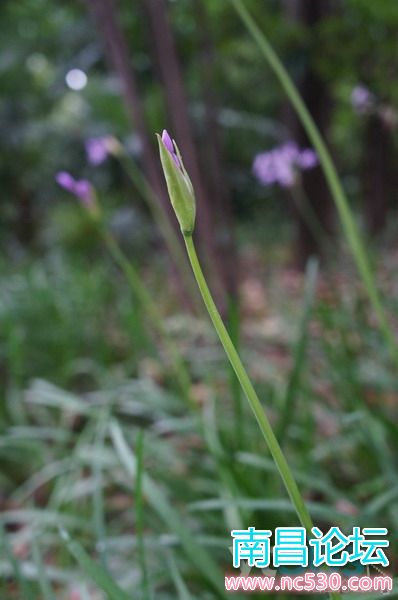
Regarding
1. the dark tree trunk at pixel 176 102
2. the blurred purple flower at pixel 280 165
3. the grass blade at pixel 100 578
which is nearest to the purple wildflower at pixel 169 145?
the grass blade at pixel 100 578

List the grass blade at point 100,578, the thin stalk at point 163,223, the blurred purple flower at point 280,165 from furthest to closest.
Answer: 1. the blurred purple flower at point 280,165
2. the thin stalk at point 163,223
3. the grass blade at point 100,578

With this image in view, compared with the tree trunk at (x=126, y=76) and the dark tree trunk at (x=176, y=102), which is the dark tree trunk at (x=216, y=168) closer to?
the dark tree trunk at (x=176, y=102)

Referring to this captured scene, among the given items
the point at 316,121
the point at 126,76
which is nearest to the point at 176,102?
the point at 126,76

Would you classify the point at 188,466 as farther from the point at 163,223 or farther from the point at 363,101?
the point at 363,101

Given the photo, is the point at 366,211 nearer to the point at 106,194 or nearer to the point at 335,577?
the point at 106,194

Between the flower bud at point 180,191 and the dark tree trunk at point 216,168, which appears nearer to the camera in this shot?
the flower bud at point 180,191

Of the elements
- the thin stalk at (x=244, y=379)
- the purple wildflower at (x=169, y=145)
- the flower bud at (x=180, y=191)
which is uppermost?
the purple wildflower at (x=169, y=145)
